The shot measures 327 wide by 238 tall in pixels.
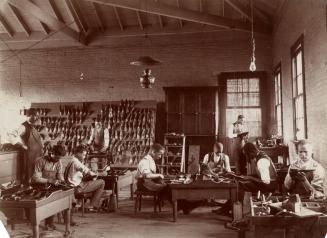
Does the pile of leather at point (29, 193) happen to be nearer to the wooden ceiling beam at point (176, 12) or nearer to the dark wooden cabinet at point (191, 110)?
the wooden ceiling beam at point (176, 12)

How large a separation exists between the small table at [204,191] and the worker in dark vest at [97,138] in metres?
5.03

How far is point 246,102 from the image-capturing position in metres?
12.1

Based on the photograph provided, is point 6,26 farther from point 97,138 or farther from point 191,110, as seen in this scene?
point 191,110

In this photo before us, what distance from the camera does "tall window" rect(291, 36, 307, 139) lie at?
24.6 feet

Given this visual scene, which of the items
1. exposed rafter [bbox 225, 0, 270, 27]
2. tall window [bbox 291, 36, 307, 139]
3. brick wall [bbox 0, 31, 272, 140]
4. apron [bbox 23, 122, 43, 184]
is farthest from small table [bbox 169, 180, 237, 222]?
brick wall [bbox 0, 31, 272, 140]

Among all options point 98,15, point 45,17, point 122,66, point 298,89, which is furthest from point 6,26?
point 298,89

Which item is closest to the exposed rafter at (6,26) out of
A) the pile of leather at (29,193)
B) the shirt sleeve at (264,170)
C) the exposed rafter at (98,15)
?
the exposed rafter at (98,15)

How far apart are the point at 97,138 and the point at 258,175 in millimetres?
5682

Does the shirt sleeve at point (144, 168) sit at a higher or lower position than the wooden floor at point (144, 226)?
higher

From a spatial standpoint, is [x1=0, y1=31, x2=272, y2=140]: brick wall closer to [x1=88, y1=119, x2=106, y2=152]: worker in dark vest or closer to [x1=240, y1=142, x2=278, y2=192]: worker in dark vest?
[x1=88, y1=119, x2=106, y2=152]: worker in dark vest

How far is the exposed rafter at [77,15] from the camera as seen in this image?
37.8 feet

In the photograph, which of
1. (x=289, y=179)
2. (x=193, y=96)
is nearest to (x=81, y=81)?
(x=193, y=96)

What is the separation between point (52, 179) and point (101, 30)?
7.26 metres

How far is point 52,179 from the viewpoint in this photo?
6.63 metres
